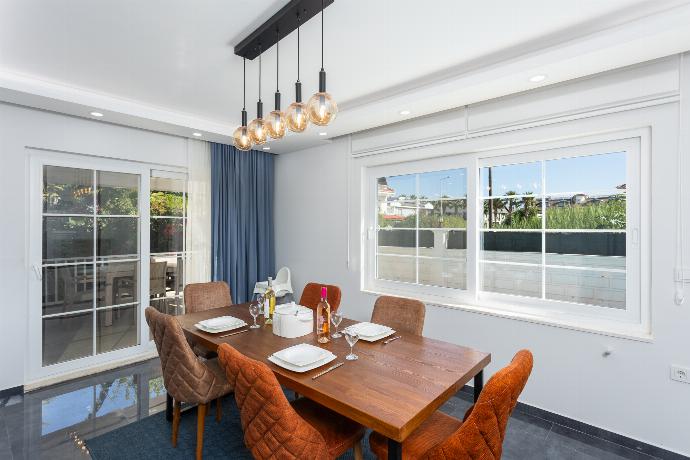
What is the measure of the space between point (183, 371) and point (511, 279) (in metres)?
2.53

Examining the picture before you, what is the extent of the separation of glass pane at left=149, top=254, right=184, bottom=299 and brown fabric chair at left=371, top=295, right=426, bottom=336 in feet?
8.26

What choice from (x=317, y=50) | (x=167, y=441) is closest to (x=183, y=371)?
(x=167, y=441)

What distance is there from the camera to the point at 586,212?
103 inches

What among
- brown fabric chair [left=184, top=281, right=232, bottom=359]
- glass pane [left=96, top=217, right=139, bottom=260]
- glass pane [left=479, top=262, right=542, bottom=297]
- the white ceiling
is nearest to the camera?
the white ceiling

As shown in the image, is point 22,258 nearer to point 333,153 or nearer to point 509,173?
point 333,153

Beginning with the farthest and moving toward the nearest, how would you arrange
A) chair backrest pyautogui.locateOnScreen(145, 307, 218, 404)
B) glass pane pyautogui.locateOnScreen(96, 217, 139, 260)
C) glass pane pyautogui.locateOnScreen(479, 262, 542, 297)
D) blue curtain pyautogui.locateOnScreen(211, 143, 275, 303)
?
blue curtain pyautogui.locateOnScreen(211, 143, 275, 303), glass pane pyautogui.locateOnScreen(96, 217, 139, 260), glass pane pyautogui.locateOnScreen(479, 262, 542, 297), chair backrest pyautogui.locateOnScreen(145, 307, 218, 404)

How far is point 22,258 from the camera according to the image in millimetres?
3020

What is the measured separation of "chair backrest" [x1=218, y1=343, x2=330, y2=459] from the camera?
1.41 m

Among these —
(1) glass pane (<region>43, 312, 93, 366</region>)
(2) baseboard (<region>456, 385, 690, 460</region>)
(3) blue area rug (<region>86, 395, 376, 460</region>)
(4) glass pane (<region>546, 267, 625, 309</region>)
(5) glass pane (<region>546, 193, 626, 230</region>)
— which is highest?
(5) glass pane (<region>546, 193, 626, 230</region>)

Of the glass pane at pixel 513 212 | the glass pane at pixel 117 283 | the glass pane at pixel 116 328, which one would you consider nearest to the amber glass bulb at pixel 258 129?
the glass pane at pixel 513 212

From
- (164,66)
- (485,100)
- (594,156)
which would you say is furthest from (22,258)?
(594,156)

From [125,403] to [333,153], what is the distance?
10.2 feet

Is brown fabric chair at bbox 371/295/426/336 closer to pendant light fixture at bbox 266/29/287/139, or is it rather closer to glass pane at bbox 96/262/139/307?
pendant light fixture at bbox 266/29/287/139

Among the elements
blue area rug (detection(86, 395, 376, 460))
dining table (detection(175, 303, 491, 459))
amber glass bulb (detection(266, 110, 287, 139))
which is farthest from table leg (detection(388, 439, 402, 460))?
amber glass bulb (detection(266, 110, 287, 139))
